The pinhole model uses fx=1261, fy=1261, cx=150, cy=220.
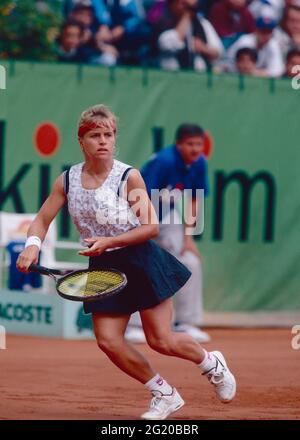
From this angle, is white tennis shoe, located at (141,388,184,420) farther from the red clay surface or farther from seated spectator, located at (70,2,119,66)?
seated spectator, located at (70,2,119,66)

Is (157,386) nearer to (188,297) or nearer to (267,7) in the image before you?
(188,297)

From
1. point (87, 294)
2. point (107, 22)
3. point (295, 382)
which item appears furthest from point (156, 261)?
point (107, 22)

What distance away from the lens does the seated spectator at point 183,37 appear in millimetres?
12484

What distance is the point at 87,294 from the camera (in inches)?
228

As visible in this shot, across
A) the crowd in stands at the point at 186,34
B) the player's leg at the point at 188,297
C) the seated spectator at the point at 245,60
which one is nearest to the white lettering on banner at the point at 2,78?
the crowd in stands at the point at 186,34

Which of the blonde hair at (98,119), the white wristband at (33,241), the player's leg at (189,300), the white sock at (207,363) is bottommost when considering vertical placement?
the player's leg at (189,300)

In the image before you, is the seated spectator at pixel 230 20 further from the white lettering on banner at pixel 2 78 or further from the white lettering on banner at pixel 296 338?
the white lettering on banner at pixel 296 338

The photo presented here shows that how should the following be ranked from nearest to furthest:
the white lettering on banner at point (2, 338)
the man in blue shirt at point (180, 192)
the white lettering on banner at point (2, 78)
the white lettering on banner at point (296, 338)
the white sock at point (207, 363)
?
the white sock at point (207, 363), the white lettering on banner at point (2, 338), the man in blue shirt at point (180, 192), the white lettering on banner at point (296, 338), the white lettering on banner at point (2, 78)

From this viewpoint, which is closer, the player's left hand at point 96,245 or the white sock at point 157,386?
the player's left hand at point 96,245

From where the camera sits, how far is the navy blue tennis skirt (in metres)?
6.05

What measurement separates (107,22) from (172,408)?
715 centimetres

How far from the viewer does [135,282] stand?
6.07 meters

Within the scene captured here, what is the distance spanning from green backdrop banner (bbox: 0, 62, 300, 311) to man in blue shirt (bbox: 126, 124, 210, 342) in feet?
2.94
